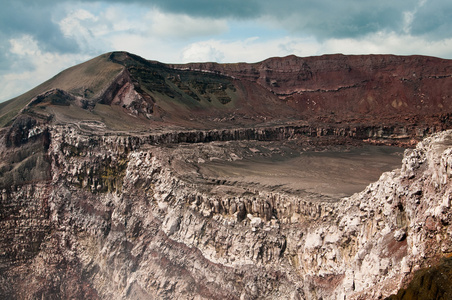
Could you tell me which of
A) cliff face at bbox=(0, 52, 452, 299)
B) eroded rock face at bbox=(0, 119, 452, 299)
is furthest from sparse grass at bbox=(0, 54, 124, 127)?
eroded rock face at bbox=(0, 119, 452, 299)

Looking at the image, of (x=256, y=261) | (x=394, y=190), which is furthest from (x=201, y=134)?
(x=394, y=190)

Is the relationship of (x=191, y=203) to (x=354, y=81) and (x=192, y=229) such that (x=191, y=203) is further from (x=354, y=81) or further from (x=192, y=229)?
(x=354, y=81)

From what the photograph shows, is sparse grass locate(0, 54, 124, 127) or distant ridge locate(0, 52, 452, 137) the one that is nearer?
distant ridge locate(0, 52, 452, 137)

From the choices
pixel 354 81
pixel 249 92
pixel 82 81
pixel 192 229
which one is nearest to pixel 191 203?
pixel 192 229

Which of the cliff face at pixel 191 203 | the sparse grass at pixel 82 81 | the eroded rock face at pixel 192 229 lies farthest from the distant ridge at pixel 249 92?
the eroded rock face at pixel 192 229

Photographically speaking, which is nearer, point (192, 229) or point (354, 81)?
point (192, 229)

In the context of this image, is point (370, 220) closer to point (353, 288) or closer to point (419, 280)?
point (353, 288)

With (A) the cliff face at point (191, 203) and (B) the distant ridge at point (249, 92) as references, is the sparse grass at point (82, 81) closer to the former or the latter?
(B) the distant ridge at point (249, 92)

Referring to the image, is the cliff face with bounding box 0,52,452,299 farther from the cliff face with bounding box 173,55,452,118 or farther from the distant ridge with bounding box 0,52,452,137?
the cliff face with bounding box 173,55,452,118
